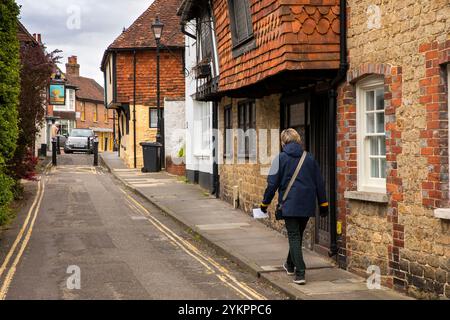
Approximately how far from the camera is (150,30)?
33969 mm

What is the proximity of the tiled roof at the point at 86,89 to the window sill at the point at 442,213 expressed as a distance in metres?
66.1

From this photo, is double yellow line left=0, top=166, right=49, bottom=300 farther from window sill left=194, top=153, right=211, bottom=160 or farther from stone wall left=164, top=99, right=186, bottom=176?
stone wall left=164, top=99, right=186, bottom=176

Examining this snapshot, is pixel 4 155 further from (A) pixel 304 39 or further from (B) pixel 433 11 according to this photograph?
(B) pixel 433 11

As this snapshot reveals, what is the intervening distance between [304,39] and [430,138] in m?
2.86

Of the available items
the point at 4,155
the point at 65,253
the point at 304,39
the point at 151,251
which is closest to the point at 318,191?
the point at 304,39

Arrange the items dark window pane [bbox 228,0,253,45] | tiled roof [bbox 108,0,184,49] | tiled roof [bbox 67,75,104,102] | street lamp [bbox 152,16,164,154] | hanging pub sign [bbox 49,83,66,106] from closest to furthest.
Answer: dark window pane [bbox 228,0,253,45]
street lamp [bbox 152,16,164,154]
tiled roof [bbox 108,0,184,49]
hanging pub sign [bbox 49,83,66,106]
tiled roof [bbox 67,75,104,102]

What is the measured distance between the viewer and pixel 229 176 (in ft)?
58.3

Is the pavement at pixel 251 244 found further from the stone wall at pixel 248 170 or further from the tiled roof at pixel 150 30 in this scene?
the tiled roof at pixel 150 30

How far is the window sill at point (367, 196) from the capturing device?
875 cm

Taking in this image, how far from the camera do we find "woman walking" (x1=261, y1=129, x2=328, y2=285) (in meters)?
8.69

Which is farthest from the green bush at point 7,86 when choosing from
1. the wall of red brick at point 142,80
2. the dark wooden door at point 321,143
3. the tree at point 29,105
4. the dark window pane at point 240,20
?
the wall of red brick at point 142,80

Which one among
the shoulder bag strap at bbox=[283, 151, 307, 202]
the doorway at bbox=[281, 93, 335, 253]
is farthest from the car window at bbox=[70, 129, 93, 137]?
the shoulder bag strap at bbox=[283, 151, 307, 202]

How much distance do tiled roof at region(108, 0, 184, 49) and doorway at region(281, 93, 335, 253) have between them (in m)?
20.9

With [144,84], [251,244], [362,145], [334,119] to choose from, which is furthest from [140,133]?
[362,145]
